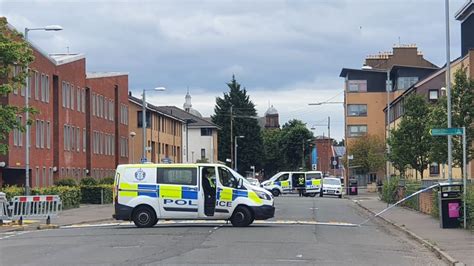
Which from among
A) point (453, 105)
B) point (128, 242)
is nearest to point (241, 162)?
point (453, 105)

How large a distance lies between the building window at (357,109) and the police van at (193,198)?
75.6m

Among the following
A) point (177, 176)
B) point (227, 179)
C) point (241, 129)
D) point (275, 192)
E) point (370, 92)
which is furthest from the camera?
point (241, 129)

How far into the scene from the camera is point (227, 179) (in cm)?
2659

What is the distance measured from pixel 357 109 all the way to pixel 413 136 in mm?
52580

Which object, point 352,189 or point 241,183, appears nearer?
point 241,183

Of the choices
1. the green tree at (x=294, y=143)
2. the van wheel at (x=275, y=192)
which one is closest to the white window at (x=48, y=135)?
the van wheel at (x=275, y=192)

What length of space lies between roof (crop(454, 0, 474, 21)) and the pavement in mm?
27470

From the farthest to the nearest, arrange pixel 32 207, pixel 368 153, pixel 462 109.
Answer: pixel 368 153 < pixel 462 109 < pixel 32 207

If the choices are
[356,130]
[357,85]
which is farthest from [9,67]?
[356,130]

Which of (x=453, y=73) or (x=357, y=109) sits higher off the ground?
(x=357, y=109)

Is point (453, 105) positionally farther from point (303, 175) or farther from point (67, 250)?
point (303, 175)

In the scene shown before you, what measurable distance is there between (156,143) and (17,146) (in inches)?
1474

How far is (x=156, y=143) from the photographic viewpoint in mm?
87438

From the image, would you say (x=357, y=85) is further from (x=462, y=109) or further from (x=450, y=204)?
(x=450, y=204)
